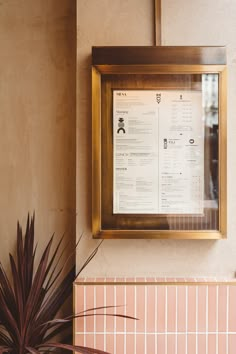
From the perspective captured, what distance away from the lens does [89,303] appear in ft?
5.26

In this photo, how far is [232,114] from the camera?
1.65 metres

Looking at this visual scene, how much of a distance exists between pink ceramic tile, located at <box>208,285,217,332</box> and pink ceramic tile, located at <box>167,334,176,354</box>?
0.58 ft

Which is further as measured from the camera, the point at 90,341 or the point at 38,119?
the point at 38,119

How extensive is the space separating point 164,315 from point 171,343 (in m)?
0.14

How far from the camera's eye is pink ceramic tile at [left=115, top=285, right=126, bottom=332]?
1603 millimetres

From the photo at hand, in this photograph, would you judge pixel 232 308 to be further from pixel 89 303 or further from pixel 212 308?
pixel 89 303

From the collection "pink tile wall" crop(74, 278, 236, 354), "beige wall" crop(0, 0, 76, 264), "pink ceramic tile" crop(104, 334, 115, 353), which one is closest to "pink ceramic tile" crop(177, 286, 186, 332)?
"pink tile wall" crop(74, 278, 236, 354)

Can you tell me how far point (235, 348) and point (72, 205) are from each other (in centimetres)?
107

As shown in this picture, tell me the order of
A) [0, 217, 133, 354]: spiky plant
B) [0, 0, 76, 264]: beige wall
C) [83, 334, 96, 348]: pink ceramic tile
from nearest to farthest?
[0, 217, 133, 354]: spiky plant
[83, 334, 96, 348]: pink ceramic tile
[0, 0, 76, 264]: beige wall

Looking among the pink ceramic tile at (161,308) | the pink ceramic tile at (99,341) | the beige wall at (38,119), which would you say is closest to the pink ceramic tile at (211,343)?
the pink ceramic tile at (161,308)

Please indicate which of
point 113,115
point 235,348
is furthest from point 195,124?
point 235,348

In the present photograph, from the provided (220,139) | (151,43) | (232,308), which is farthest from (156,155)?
(232,308)

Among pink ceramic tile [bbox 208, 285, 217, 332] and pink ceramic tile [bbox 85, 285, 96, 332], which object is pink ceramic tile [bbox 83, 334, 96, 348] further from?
pink ceramic tile [bbox 208, 285, 217, 332]

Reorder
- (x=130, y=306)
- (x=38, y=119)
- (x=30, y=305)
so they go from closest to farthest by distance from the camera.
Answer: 1. (x=30, y=305)
2. (x=130, y=306)
3. (x=38, y=119)
